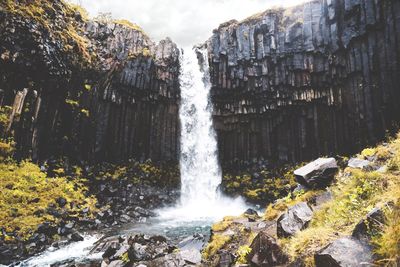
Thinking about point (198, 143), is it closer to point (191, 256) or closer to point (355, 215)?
point (191, 256)

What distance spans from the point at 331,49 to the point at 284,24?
531cm

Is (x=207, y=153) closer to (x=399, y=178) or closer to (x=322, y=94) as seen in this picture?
(x=322, y=94)

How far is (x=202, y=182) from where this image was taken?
29.3 metres

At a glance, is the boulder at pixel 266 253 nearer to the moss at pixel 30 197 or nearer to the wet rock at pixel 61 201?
the moss at pixel 30 197

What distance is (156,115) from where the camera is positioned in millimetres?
29047

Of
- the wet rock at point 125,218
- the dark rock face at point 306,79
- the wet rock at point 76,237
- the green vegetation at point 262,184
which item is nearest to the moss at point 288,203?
the wet rock at point 76,237

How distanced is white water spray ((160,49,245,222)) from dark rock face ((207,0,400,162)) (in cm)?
108

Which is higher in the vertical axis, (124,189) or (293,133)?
(293,133)

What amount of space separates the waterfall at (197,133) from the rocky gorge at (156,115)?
226mm

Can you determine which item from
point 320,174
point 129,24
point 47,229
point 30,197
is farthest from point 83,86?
point 320,174

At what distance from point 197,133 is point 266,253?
2477cm

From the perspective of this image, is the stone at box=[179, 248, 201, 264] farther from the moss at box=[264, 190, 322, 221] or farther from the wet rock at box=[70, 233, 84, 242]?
the wet rock at box=[70, 233, 84, 242]

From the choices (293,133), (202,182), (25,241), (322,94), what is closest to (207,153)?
(202,182)

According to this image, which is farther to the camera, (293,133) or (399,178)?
(293,133)
